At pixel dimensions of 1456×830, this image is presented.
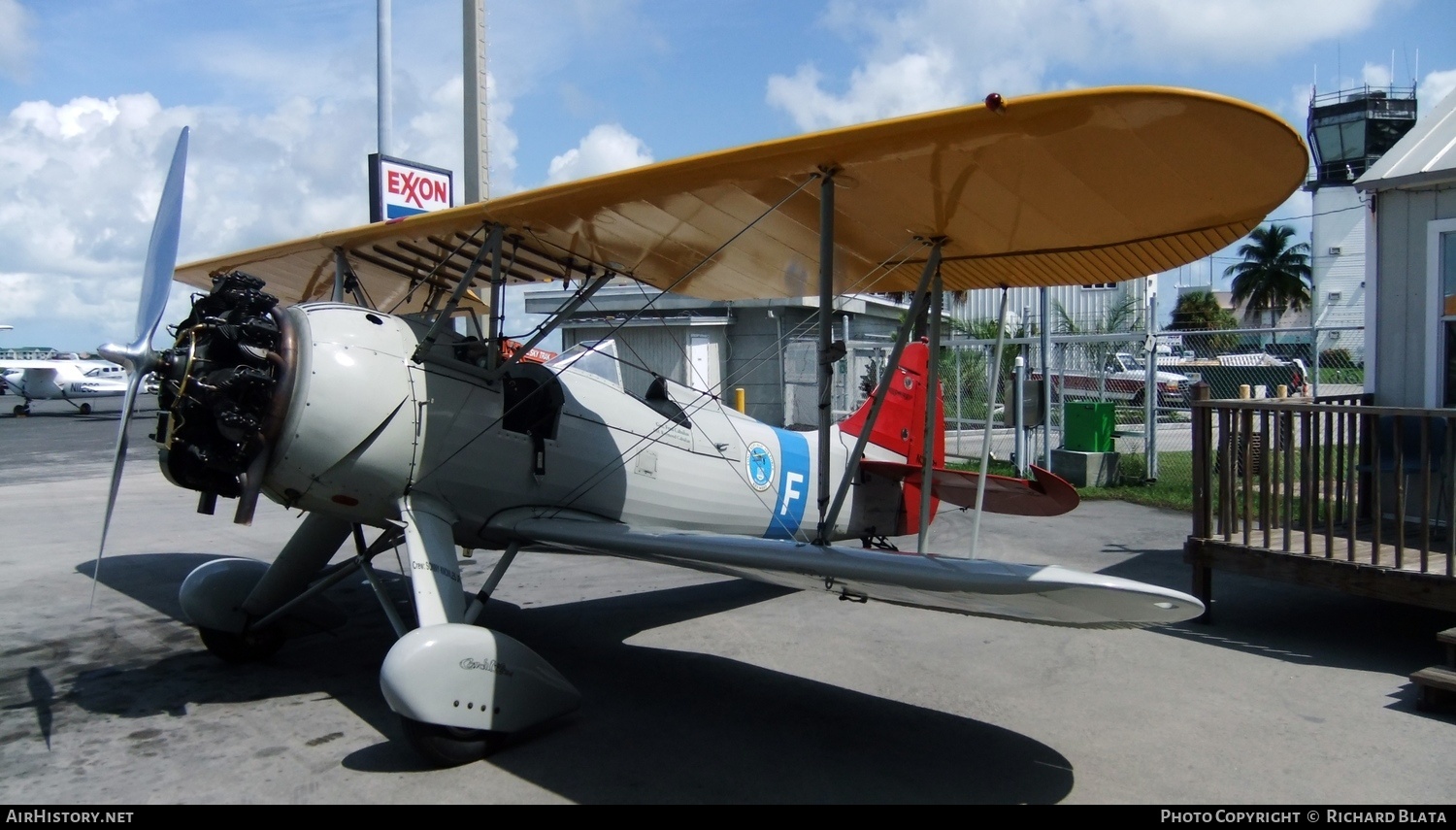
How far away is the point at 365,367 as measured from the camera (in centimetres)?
480

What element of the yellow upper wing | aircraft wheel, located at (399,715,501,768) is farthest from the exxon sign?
aircraft wheel, located at (399,715,501,768)

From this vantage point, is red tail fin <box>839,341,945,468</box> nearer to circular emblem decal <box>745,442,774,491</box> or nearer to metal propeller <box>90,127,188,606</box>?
circular emblem decal <box>745,442,774,491</box>

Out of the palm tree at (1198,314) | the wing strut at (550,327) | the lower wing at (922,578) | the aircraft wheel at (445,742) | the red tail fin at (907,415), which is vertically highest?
the palm tree at (1198,314)

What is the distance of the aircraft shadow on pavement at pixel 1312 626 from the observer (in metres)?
5.73

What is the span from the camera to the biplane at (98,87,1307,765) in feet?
12.6

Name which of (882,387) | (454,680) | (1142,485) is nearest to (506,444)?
(454,680)

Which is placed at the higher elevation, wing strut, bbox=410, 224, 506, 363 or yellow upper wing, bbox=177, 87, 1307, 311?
yellow upper wing, bbox=177, 87, 1307, 311

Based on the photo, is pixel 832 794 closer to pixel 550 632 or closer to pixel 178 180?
pixel 550 632

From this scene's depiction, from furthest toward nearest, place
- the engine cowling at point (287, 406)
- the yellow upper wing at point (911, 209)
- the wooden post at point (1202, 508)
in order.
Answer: the wooden post at point (1202, 508), the engine cowling at point (287, 406), the yellow upper wing at point (911, 209)

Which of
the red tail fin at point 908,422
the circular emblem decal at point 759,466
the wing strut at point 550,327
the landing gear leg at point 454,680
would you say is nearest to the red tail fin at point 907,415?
the red tail fin at point 908,422

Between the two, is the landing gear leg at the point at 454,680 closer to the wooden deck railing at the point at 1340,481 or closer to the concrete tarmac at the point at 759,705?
the concrete tarmac at the point at 759,705

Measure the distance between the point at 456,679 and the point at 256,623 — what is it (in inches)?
86.3

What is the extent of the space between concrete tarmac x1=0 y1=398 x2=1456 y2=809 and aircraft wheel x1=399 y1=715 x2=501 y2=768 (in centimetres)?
6

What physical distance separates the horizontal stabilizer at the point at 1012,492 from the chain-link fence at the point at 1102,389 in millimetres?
396
